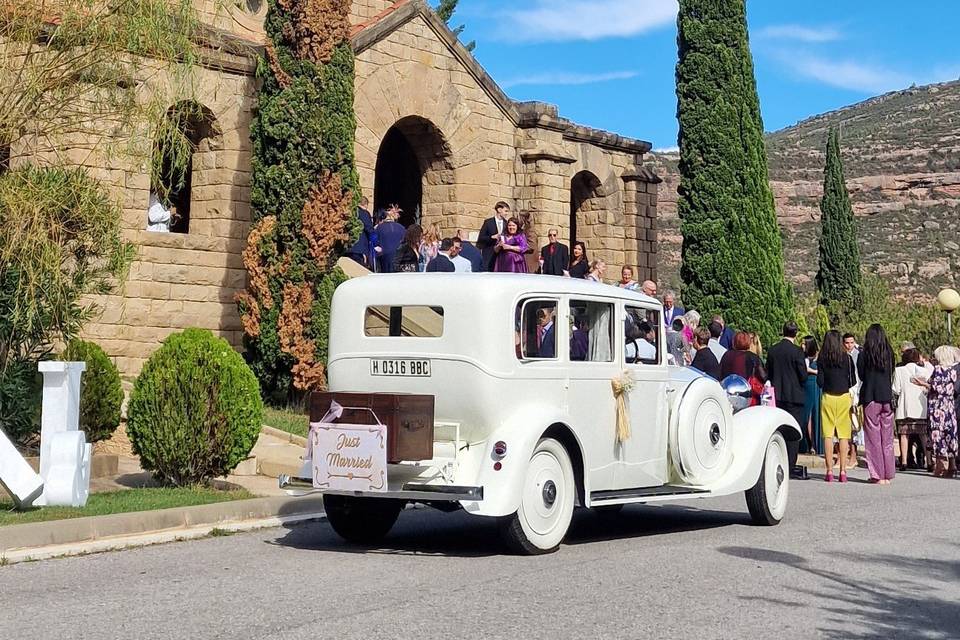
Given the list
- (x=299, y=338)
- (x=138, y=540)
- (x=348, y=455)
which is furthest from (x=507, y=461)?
(x=299, y=338)

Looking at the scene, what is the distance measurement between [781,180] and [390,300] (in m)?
66.9

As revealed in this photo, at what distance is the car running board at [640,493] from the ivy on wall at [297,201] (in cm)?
797

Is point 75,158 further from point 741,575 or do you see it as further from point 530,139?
point 741,575

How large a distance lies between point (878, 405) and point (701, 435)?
6716mm

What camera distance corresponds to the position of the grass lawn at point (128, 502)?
10.1 m

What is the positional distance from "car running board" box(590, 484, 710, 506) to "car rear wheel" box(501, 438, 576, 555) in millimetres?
376

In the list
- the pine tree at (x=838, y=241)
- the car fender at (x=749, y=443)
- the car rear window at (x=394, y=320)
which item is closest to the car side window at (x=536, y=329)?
the car rear window at (x=394, y=320)

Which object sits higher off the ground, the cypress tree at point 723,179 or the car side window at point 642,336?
the cypress tree at point 723,179

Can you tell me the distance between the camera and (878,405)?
1675 centimetres

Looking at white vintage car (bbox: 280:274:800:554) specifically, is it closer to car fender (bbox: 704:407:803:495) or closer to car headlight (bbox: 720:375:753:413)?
car fender (bbox: 704:407:803:495)

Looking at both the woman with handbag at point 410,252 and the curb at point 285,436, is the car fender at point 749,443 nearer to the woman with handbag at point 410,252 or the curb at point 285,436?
the curb at point 285,436

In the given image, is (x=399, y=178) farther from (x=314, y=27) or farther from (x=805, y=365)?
(x=805, y=365)

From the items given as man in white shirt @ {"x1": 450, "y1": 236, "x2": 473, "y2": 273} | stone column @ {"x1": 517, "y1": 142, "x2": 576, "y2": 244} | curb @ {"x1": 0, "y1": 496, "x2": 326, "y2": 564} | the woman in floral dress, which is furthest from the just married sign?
stone column @ {"x1": 517, "y1": 142, "x2": 576, "y2": 244}

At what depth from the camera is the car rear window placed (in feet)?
33.1
